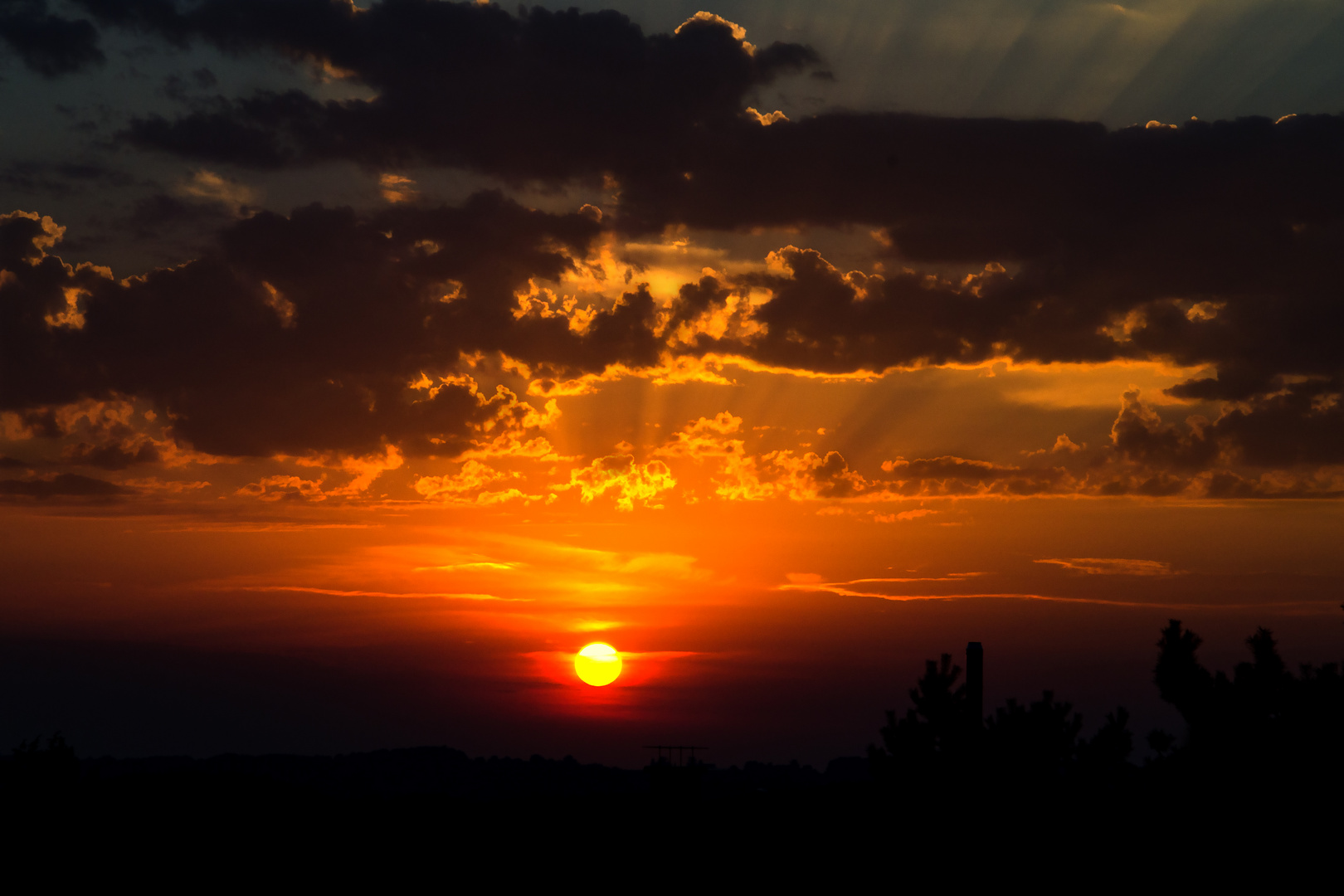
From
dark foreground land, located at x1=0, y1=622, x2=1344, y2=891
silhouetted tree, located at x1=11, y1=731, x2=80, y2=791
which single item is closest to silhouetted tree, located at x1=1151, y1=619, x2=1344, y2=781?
dark foreground land, located at x1=0, y1=622, x2=1344, y2=891

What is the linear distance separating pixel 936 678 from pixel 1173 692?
9806 mm

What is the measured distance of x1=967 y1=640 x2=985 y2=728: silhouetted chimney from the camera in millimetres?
44719

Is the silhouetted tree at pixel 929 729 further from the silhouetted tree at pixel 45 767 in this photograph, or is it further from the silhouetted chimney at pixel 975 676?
the silhouetted tree at pixel 45 767

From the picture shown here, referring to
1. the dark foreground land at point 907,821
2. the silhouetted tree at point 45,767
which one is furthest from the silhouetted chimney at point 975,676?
the silhouetted tree at point 45,767

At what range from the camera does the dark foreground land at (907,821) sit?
32.8 metres

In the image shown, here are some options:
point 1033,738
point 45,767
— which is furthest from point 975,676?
point 45,767

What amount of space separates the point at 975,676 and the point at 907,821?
8.79 metres

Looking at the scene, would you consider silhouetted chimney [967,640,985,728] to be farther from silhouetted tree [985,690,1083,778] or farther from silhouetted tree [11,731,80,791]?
silhouetted tree [11,731,80,791]

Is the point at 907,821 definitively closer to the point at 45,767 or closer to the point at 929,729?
the point at 929,729

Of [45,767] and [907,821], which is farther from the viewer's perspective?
[45,767]

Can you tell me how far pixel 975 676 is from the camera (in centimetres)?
4478

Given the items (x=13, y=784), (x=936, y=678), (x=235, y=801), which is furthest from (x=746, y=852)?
(x=13, y=784)

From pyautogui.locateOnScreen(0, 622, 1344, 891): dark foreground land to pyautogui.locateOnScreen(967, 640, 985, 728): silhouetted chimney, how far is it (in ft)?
0.39

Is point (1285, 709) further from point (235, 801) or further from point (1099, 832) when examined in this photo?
point (235, 801)
